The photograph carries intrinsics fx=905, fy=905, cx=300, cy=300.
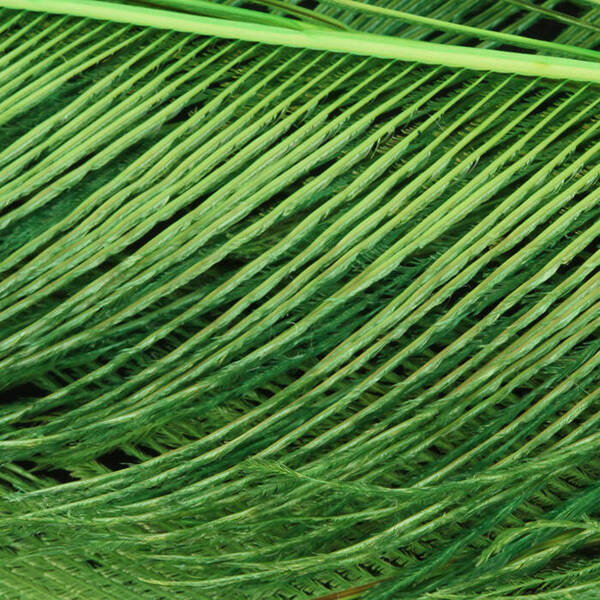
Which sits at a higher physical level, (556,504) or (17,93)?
(17,93)

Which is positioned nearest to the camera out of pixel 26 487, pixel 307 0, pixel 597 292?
pixel 597 292

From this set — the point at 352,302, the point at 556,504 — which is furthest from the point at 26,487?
the point at 556,504

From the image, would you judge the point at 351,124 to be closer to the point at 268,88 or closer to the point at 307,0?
the point at 268,88

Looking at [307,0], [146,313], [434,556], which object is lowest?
[434,556]

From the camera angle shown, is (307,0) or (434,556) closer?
(434,556)

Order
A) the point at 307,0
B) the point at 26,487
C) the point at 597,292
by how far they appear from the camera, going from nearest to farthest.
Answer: the point at 597,292
the point at 26,487
the point at 307,0

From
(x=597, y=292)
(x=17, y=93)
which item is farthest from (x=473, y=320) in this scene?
(x=17, y=93)

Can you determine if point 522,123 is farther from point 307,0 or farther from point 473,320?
point 307,0
